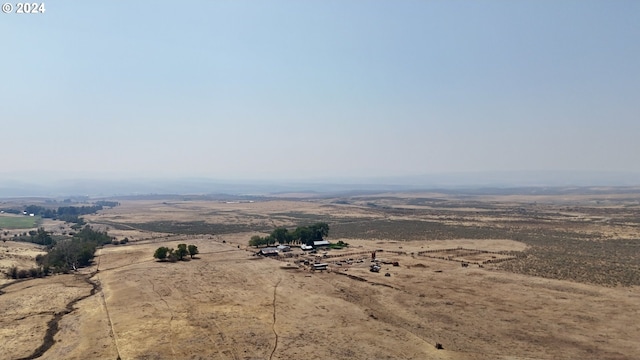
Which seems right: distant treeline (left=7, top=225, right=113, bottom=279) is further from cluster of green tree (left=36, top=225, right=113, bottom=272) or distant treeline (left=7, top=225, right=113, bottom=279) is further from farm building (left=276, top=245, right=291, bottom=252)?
farm building (left=276, top=245, right=291, bottom=252)

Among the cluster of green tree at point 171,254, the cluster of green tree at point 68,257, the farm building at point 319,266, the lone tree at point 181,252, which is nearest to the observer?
the farm building at point 319,266

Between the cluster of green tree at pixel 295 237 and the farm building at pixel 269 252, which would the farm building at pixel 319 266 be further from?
the cluster of green tree at pixel 295 237

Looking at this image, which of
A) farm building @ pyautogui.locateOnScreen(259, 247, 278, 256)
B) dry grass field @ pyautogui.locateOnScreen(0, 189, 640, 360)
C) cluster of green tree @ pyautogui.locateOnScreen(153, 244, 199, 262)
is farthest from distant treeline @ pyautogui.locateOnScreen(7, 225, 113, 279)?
farm building @ pyautogui.locateOnScreen(259, 247, 278, 256)

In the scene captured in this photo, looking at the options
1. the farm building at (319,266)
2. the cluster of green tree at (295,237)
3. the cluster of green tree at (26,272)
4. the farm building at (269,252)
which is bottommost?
the cluster of green tree at (26,272)

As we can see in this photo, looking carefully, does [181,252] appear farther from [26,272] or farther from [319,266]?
[319,266]

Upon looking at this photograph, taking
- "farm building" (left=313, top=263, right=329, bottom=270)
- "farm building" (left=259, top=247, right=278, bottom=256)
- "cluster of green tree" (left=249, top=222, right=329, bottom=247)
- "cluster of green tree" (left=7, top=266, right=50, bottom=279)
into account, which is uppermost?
"cluster of green tree" (left=249, top=222, right=329, bottom=247)

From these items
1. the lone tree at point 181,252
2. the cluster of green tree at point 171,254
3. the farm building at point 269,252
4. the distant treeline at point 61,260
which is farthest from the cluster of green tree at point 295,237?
the distant treeline at point 61,260

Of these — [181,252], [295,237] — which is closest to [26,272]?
[181,252]

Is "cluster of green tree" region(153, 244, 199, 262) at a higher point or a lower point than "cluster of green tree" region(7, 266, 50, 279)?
higher
